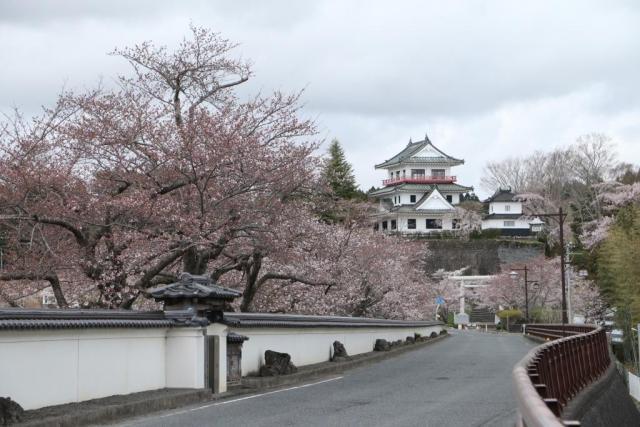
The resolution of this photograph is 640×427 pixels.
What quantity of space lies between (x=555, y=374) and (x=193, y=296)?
7.03m

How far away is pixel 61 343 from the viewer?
41.3ft

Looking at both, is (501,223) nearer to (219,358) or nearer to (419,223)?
(419,223)

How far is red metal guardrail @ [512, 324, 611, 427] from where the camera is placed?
4.81 metres

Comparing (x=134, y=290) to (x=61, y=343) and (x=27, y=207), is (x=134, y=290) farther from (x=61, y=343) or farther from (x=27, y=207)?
(x=61, y=343)

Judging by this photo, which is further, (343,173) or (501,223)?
(501,223)

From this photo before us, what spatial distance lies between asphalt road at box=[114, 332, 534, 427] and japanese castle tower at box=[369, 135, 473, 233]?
8333cm

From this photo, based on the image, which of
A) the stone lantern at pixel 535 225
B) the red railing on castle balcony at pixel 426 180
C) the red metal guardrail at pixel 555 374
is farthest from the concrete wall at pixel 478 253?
the red metal guardrail at pixel 555 374

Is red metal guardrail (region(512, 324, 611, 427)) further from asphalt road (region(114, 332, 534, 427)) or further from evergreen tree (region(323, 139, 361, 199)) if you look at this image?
evergreen tree (region(323, 139, 361, 199))

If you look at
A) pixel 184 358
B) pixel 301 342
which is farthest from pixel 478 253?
pixel 184 358

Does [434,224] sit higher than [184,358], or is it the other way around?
[434,224]

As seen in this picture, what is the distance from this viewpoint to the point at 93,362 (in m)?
13.4

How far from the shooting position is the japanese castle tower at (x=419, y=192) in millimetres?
109875

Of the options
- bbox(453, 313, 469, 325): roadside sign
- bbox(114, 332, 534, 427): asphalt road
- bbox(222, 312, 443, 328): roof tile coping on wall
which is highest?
bbox(222, 312, 443, 328): roof tile coping on wall

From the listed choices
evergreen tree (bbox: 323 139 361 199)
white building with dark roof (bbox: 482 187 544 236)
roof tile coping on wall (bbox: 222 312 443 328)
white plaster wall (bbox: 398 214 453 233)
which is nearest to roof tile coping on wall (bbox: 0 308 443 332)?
roof tile coping on wall (bbox: 222 312 443 328)
